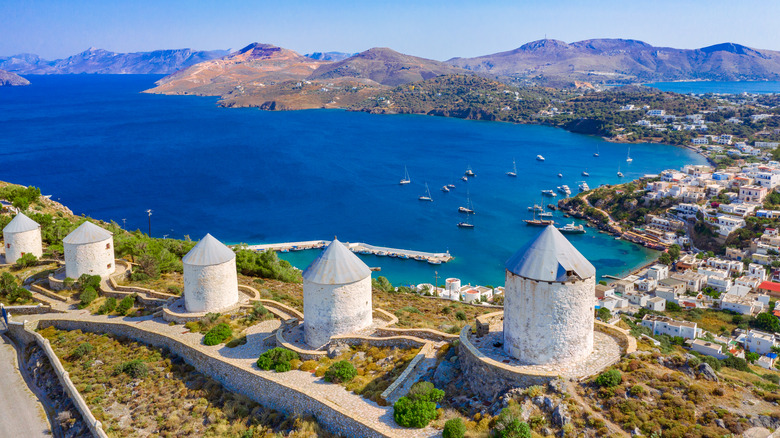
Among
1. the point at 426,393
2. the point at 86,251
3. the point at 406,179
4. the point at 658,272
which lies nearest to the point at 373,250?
the point at 658,272

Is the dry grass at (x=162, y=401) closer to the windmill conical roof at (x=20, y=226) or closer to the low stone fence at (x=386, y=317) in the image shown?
the low stone fence at (x=386, y=317)

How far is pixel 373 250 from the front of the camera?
5828cm

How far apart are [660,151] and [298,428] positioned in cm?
11406

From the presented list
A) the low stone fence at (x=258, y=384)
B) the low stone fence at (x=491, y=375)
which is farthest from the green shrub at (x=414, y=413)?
the low stone fence at (x=491, y=375)

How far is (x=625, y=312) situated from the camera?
1704 inches

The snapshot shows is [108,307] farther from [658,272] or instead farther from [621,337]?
[658,272]

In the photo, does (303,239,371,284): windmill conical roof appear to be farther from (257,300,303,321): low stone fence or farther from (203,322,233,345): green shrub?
(203,322,233,345): green shrub

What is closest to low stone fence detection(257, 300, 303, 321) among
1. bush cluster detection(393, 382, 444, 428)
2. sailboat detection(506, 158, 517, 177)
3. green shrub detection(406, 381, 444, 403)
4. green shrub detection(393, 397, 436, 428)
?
green shrub detection(406, 381, 444, 403)

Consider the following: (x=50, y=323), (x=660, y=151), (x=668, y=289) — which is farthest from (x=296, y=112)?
(x=50, y=323)

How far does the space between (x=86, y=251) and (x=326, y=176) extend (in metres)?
66.5

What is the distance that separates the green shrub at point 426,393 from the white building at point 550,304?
2.26 m

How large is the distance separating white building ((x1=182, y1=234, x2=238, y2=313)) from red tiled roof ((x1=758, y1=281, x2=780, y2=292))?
4720 cm

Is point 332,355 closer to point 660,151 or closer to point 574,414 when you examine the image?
point 574,414

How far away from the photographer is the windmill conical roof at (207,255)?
20.9 m
